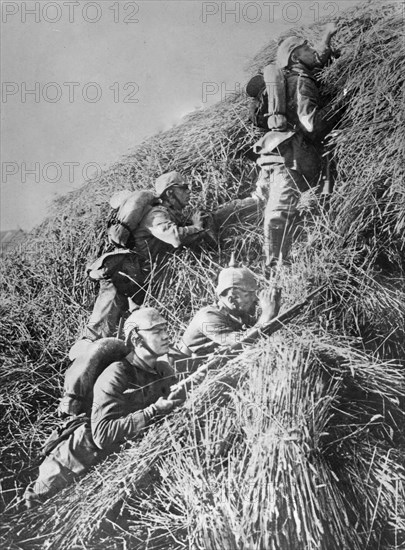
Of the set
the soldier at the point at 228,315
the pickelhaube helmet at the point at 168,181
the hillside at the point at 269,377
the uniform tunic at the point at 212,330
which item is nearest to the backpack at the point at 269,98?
the hillside at the point at 269,377

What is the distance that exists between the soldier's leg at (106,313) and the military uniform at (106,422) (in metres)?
0.38

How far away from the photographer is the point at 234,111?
5.70 metres

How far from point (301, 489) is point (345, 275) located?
1103 mm

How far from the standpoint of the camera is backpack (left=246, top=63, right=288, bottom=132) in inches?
209

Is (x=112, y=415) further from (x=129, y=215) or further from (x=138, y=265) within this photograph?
(x=129, y=215)

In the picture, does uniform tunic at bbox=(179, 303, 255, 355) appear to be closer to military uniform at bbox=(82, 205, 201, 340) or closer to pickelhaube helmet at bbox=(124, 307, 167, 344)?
pickelhaube helmet at bbox=(124, 307, 167, 344)

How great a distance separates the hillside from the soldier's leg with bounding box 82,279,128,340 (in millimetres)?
163

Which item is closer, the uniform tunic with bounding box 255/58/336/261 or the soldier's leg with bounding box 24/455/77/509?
the soldier's leg with bounding box 24/455/77/509

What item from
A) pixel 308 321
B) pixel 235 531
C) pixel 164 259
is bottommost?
pixel 235 531

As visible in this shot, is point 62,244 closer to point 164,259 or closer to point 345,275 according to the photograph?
point 164,259

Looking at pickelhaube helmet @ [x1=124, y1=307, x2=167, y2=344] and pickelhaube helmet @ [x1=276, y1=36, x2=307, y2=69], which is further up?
pickelhaube helmet @ [x1=276, y1=36, x2=307, y2=69]

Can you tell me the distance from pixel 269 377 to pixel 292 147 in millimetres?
1450

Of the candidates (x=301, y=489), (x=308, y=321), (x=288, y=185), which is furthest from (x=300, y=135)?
(x=301, y=489)

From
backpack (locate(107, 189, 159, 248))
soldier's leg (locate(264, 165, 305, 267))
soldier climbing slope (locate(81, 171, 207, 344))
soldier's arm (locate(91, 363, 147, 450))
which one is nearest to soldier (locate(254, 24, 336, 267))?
soldier's leg (locate(264, 165, 305, 267))
